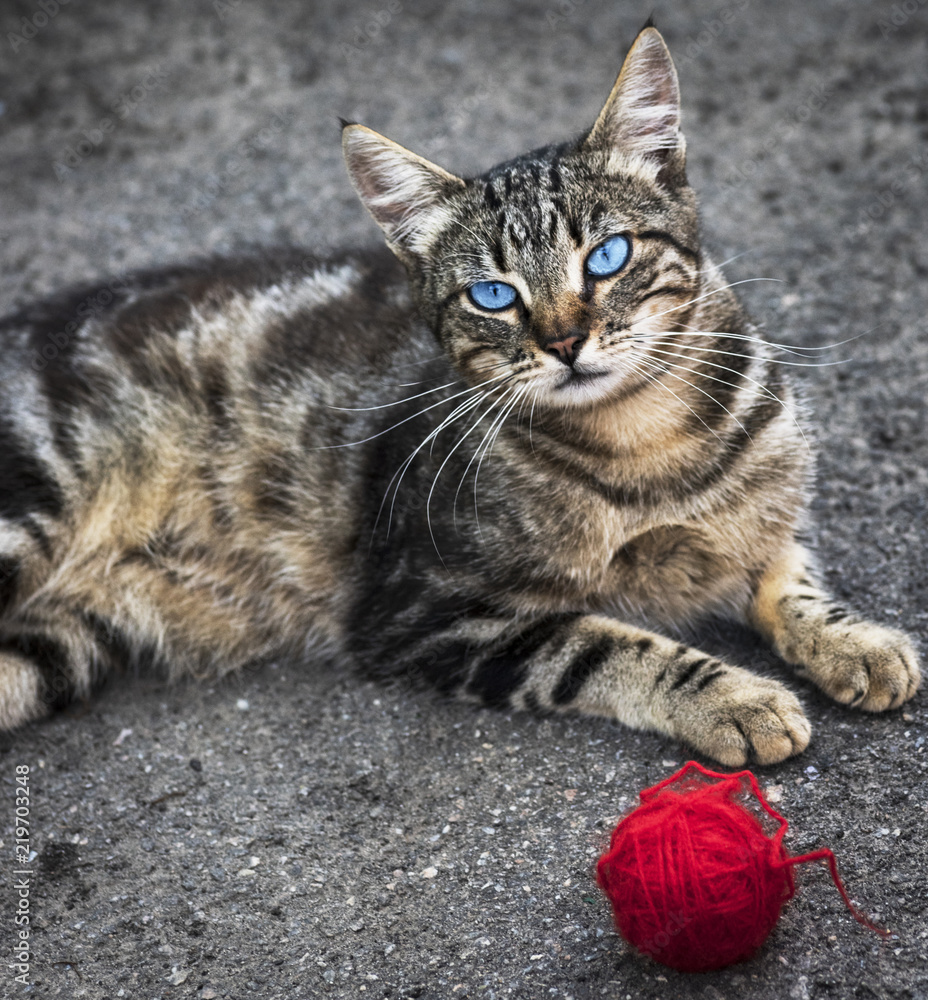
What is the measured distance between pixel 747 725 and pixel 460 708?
0.87 m

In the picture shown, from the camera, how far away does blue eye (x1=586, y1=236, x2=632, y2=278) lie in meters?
2.56

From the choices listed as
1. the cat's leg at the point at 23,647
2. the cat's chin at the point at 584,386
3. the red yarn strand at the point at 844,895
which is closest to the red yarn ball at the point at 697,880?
the red yarn strand at the point at 844,895

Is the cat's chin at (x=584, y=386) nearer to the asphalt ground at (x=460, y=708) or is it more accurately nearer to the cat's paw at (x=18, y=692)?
the asphalt ground at (x=460, y=708)

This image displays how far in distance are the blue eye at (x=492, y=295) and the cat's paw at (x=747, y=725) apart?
1119 mm

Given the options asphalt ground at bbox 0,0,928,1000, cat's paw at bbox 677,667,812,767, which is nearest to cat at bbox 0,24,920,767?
cat's paw at bbox 677,667,812,767

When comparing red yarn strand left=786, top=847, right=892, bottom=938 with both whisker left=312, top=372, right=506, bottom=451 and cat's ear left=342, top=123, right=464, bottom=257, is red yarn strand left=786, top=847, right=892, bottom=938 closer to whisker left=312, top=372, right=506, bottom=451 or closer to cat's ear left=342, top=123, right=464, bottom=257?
whisker left=312, top=372, right=506, bottom=451

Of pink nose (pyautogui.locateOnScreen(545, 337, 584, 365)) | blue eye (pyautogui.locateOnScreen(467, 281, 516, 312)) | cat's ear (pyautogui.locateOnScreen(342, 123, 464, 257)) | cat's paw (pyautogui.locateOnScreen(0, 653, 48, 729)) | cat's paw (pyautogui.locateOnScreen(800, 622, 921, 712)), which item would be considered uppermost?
cat's ear (pyautogui.locateOnScreen(342, 123, 464, 257))

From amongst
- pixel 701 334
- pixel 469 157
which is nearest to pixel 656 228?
pixel 701 334

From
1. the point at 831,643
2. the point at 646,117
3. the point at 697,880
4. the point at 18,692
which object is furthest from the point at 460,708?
the point at 646,117

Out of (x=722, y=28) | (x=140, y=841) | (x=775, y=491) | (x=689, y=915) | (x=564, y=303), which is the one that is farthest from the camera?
(x=722, y=28)

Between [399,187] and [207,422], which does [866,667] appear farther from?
[207,422]

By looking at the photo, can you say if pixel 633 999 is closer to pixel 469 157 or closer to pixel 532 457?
pixel 532 457

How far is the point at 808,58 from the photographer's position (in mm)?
5672

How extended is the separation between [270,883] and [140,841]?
42 centimetres
